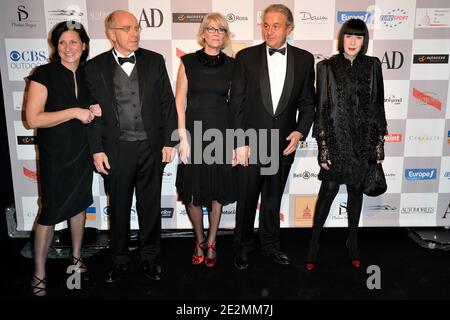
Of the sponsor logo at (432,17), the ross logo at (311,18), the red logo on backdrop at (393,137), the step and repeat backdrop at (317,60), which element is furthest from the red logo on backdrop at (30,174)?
the sponsor logo at (432,17)

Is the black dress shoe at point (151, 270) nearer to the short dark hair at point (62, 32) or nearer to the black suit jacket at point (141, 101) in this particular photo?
the black suit jacket at point (141, 101)

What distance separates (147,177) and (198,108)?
0.59 meters

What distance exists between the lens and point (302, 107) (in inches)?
126

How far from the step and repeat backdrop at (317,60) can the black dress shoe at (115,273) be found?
2.75 ft

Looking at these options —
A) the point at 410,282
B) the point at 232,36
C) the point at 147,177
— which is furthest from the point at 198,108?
the point at 410,282

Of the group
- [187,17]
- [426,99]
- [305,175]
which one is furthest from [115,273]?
[426,99]

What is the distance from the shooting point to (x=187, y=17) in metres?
3.58

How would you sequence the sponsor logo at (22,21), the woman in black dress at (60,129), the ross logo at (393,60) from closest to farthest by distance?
1. the woman in black dress at (60,129)
2. the sponsor logo at (22,21)
3. the ross logo at (393,60)

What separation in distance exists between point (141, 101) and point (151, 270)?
47.6 inches

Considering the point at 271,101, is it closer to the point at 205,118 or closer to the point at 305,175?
the point at 205,118

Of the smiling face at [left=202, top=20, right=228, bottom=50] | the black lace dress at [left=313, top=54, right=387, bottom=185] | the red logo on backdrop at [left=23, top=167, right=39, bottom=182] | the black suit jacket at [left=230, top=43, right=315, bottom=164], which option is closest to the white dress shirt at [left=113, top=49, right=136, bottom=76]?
the smiling face at [left=202, top=20, right=228, bottom=50]

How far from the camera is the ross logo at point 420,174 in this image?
391 centimetres
